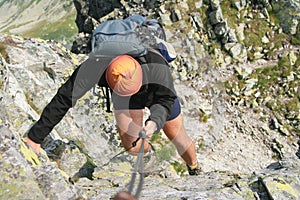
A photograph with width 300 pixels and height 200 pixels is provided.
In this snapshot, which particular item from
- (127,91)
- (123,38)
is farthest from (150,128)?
(123,38)

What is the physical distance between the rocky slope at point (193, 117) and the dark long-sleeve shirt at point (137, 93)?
81cm

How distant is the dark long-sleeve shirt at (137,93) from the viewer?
260 inches

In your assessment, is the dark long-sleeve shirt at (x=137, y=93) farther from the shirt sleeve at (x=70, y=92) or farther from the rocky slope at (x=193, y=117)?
the rocky slope at (x=193, y=117)

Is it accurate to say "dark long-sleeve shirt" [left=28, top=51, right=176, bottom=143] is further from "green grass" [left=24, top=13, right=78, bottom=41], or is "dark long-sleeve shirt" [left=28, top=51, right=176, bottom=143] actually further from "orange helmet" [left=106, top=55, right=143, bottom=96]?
"green grass" [left=24, top=13, right=78, bottom=41]

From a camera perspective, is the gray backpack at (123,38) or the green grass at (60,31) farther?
the green grass at (60,31)

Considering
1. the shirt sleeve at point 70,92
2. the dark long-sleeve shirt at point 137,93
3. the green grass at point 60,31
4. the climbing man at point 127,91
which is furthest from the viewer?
the green grass at point 60,31

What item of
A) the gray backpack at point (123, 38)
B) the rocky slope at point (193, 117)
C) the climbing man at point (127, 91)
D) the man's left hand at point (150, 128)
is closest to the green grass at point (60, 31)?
the rocky slope at point (193, 117)

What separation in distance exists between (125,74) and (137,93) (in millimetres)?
991

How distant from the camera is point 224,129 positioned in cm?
2411

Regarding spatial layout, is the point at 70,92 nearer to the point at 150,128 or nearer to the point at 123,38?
the point at 123,38

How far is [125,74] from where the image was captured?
6.07 m

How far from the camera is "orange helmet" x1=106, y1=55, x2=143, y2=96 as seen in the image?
20.0ft

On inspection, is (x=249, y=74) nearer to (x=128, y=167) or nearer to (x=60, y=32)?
(x=128, y=167)

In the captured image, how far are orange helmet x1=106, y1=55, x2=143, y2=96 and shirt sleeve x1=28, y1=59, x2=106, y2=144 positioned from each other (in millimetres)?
474
